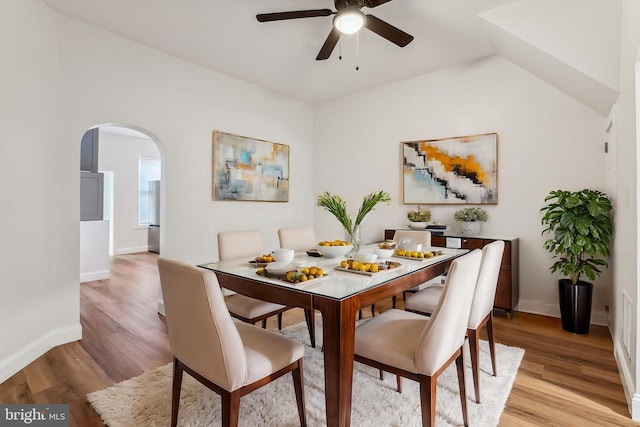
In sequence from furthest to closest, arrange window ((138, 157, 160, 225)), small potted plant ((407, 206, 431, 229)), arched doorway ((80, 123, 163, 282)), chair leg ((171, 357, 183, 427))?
window ((138, 157, 160, 225))
arched doorway ((80, 123, 163, 282))
small potted plant ((407, 206, 431, 229))
chair leg ((171, 357, 183, 427))

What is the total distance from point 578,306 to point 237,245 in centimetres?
306

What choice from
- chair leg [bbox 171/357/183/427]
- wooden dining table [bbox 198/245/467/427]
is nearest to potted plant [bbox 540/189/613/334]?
wooden dining table [bbox 198/245/467/427]

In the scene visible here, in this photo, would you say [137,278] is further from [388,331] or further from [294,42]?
[388,331]

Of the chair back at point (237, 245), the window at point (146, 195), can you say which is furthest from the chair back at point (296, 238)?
the window at point (146, 195)

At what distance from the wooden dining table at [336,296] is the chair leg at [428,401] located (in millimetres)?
325

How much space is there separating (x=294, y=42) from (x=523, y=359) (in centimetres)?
342

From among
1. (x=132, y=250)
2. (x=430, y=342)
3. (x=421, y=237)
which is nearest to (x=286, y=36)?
(x=421, y=237)

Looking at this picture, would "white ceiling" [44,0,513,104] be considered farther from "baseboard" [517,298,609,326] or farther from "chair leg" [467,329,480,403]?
"baseboard" [517,298,609,326]

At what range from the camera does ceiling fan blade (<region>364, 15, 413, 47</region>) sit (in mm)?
2428

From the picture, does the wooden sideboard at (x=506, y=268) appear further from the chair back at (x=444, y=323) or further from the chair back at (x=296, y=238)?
the chair back at (x=444, y=323)

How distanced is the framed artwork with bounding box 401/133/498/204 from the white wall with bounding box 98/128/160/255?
5.85m

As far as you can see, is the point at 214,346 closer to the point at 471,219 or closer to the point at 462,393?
the point at 462,393

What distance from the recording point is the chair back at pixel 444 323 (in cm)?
144

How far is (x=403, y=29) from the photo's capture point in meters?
3.14
